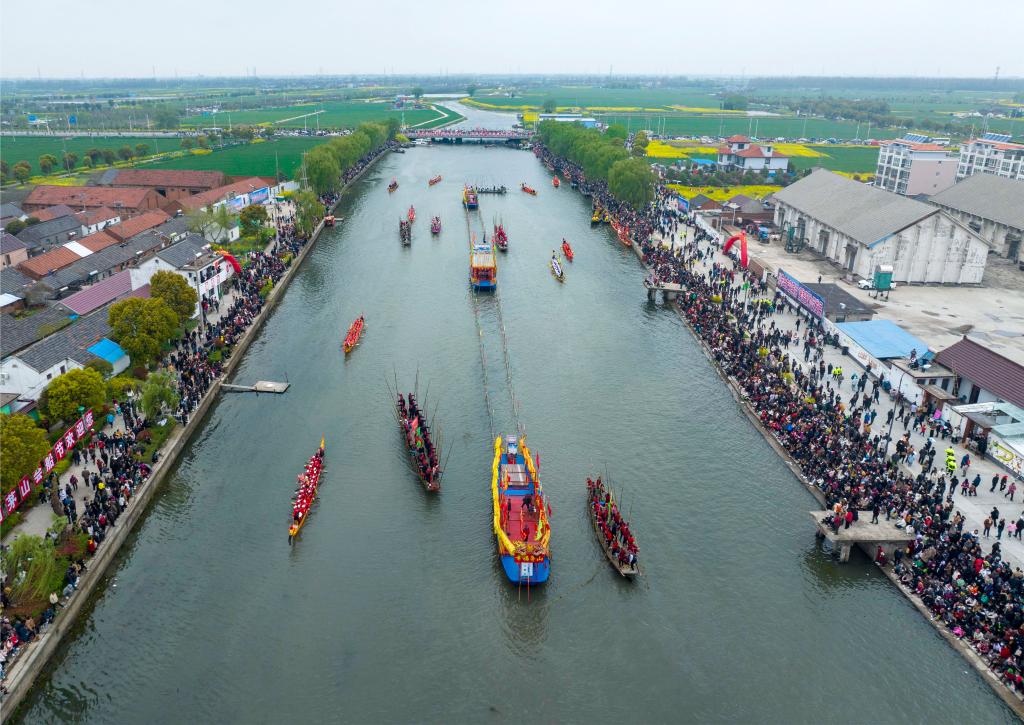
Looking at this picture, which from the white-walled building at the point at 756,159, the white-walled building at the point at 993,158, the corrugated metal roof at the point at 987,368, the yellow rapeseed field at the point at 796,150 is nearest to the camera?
the corrugated metal roof at the point at 987,368

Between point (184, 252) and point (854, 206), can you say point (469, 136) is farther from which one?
point (184, 252)

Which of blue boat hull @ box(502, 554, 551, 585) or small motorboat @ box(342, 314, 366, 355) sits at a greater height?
small motorboat @ box(342, 314, 366, 355)

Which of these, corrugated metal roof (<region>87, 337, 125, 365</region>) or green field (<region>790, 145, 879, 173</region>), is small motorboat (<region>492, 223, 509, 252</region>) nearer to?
corrugated metal roof (<region>87, 337, 125, 365</region>)

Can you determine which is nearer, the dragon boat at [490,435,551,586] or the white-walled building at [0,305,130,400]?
the dragon boat at [490,435,551,586]

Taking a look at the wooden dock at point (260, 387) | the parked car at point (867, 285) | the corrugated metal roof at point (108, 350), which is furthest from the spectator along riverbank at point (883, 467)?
the corrugated metal roof at point (108, 350)

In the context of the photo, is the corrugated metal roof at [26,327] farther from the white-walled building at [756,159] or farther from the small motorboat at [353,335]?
the white-walled building at [756,159]

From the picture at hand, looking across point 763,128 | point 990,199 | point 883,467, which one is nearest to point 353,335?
point 883,467

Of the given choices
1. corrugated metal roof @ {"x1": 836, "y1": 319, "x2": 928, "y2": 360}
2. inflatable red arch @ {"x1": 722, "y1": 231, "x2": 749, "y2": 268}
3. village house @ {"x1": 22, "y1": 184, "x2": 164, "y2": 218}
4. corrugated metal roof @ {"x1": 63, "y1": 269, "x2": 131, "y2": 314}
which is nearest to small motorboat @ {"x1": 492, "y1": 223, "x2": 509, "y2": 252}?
inflatable red arch @ {"x1": 722, "y1": 231, "x2": 749, "y2": 268}
